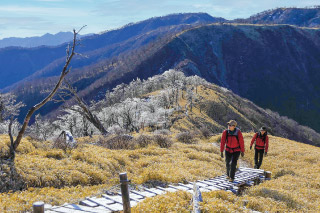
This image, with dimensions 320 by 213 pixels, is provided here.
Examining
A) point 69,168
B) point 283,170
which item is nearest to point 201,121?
point 283,170

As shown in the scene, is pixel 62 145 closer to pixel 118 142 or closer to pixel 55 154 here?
pixel 55 154

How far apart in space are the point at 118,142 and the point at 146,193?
11.5 metres

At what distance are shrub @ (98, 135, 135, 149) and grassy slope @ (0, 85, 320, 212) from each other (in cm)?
249

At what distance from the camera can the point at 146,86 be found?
138 metres

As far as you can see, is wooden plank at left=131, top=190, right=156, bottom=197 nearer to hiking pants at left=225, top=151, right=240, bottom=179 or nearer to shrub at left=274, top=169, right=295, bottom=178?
hiking pants at left=225, top=151, right=240, bottom=179

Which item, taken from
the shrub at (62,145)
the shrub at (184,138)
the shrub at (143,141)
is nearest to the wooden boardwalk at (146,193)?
the shrub at (62,145)

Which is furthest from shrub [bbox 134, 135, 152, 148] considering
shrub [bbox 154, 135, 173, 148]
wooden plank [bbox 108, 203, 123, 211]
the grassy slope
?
wooden plank [bbox 108, 203, 123, 211]

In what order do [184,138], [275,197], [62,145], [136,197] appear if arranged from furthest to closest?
[184,138] → [62,145] → [275,197] → [136,197]

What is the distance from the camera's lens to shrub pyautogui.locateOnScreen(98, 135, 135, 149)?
20781 mm

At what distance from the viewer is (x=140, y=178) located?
1230 cm

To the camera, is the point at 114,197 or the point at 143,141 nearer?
the point at 114,197

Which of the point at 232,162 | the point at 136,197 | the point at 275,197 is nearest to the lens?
the point at 136,197

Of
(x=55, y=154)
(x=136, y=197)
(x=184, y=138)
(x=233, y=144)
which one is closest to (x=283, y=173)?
(x=233, y=144)

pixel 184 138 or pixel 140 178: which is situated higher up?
pixel 140 178
